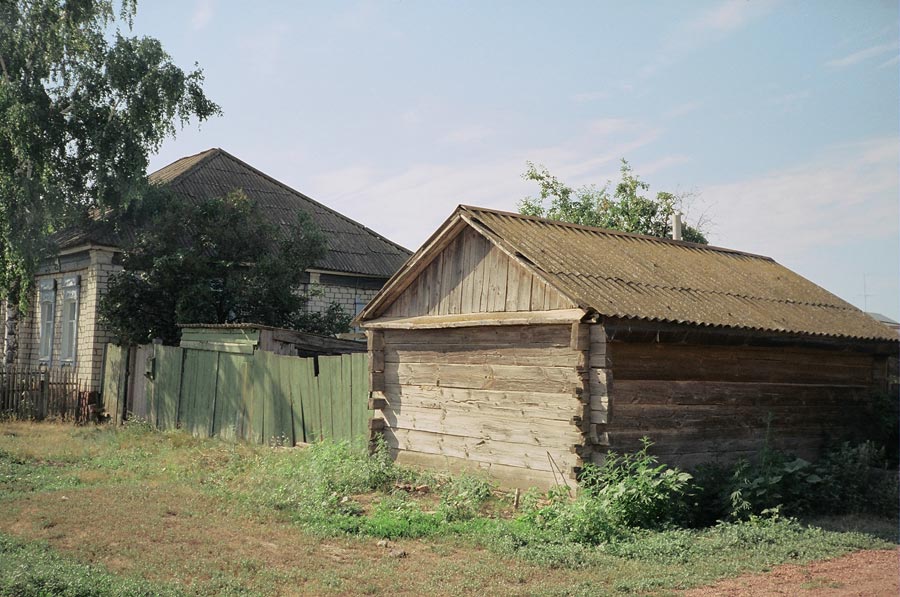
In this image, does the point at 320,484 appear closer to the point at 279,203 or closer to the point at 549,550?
the point at 549,550

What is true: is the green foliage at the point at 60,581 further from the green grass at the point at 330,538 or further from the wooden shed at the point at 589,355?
the wooden shed at the point at 589,355

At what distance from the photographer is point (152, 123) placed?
21156 mm

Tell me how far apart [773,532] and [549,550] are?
264cm

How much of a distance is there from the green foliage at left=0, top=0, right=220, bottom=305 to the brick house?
978 millimetres

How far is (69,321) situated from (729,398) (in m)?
17.5

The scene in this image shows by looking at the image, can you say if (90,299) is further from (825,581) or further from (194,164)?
(825,581)

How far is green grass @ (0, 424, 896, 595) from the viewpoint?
7.00 metres

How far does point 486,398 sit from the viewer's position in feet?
38.7

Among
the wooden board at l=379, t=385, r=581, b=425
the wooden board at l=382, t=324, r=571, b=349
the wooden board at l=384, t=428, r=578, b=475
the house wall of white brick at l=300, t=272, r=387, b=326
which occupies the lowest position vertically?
the wooden board at l=384, t=428, r=578, b=475

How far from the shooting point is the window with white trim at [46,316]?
2300 cm

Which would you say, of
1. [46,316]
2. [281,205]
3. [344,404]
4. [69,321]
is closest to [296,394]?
[344,404]

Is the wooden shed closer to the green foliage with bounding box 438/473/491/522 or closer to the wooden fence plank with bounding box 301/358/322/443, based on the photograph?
the green foliage with bounding box 438/473/491/522

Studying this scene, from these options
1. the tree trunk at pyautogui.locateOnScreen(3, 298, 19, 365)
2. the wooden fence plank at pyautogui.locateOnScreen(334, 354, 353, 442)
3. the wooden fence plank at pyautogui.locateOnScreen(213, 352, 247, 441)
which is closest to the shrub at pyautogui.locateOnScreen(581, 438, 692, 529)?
the wooden fence plank at pyautogui.locateOnScreen(334, 354, 353, 442)

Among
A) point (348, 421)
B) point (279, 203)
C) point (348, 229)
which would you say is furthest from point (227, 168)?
point (348, 421)
